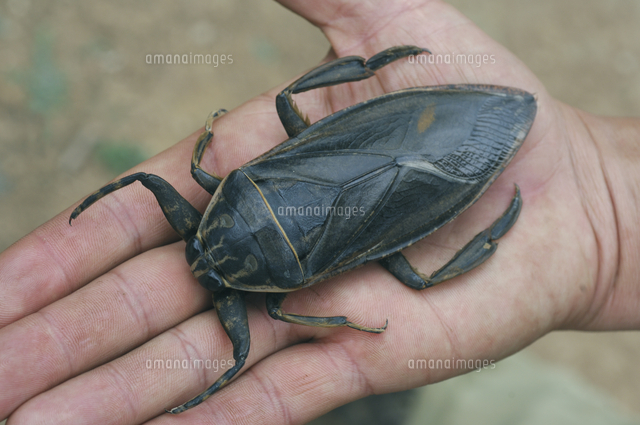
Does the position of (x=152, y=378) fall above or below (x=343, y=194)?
below

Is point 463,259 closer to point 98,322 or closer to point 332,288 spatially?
point 332,288

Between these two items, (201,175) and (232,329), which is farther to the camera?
(201,175)

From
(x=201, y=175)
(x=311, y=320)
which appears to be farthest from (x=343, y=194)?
(x=201, y=175)

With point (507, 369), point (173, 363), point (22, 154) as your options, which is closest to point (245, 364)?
point (173, 363)

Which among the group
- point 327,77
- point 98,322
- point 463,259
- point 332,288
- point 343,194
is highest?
point 327,77

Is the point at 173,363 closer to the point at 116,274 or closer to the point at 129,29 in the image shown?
the point at 116,274

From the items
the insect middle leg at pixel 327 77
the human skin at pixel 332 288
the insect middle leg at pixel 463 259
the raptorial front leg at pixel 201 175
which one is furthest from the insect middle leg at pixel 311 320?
the insect middle leg at pixel 327 77
